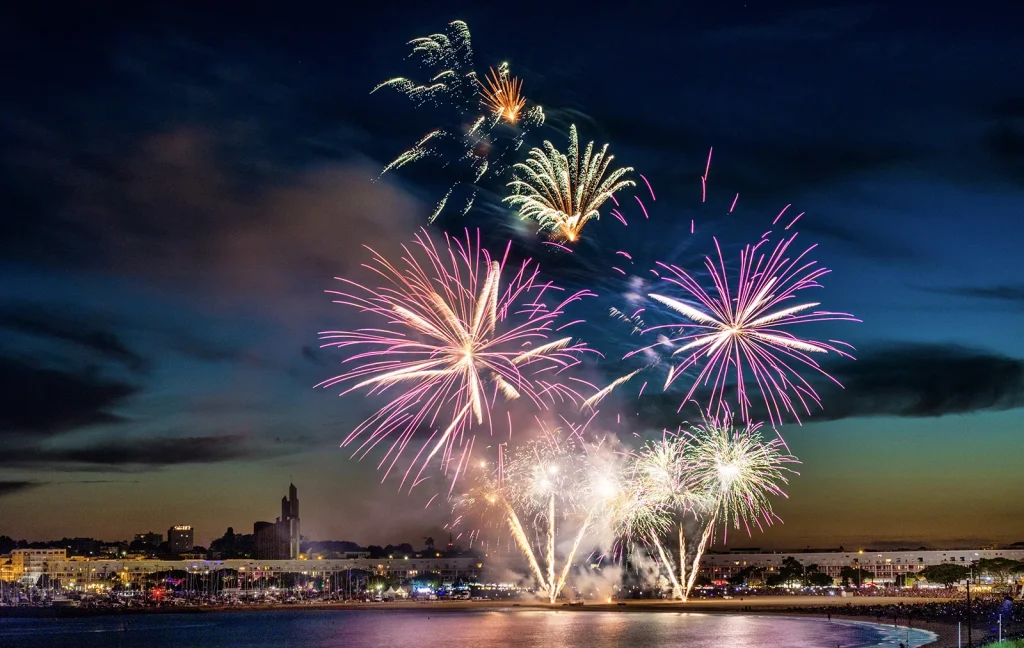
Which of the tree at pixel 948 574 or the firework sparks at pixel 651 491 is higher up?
the firework sparks at pixel 651 491

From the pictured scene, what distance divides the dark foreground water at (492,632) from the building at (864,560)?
82.1 metres

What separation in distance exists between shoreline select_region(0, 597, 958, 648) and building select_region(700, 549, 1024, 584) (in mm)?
57606

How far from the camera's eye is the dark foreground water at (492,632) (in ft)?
212

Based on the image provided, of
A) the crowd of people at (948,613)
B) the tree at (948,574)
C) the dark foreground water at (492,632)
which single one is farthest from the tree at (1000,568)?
the dark foreground water at (492,632)

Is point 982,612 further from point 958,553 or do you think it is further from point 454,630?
point 958,553

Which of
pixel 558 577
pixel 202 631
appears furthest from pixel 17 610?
pixel 558 577

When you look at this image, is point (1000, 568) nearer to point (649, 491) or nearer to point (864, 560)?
point (864, 560)

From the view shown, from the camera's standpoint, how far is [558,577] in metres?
121

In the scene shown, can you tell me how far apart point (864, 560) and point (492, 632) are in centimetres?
11982

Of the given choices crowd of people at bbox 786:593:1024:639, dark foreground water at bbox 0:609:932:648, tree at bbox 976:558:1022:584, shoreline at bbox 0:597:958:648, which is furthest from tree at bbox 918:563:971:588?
dark foreground water at bbox 0:609:932:648

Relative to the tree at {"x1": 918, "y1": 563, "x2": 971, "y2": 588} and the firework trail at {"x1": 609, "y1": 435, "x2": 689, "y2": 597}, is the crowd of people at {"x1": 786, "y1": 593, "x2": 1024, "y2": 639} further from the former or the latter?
the tree at {"x1": 918, "y1": 563, "x2": 971, "y2": 588}

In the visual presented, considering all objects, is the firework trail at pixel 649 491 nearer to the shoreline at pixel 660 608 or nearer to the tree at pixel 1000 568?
the shoreline at pixel 660 608

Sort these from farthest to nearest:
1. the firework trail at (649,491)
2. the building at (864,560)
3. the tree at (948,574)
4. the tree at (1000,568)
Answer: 1. the building at (864,560)
2. the tree at (1000,568)
3. the tree at (948,574)
4. the firework trail at (649,491)

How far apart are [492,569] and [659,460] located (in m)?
137
